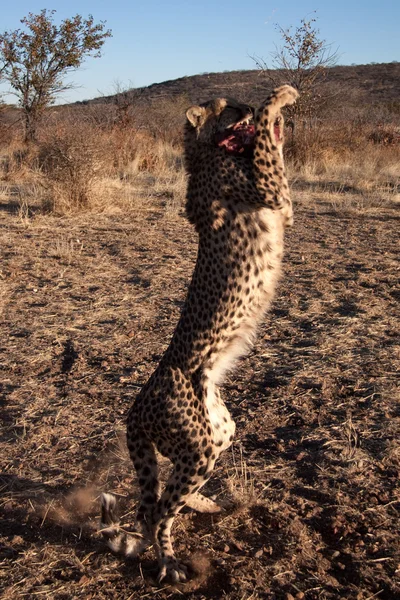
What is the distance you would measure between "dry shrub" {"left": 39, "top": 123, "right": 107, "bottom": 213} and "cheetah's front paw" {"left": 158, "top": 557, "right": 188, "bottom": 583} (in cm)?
762

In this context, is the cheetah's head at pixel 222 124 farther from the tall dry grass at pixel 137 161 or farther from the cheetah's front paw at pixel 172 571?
the tall dry grass at pixel 137 161

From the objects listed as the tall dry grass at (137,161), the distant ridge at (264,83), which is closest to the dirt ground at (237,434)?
the tall dry grass at (137,161)

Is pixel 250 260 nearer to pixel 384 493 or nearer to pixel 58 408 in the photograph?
pixel 384 493

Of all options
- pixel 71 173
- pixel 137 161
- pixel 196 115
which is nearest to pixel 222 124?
pixel 196 115

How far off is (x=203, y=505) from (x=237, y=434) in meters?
0.75

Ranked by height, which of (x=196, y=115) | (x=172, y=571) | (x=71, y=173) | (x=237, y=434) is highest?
(x=196, y=115)

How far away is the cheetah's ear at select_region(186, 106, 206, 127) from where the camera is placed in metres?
2.87

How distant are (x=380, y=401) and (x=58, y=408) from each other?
7.07 ft

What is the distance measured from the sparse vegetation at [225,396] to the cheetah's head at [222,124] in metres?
1.68

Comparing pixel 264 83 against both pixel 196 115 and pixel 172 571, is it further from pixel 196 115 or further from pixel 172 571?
pixel 172 571

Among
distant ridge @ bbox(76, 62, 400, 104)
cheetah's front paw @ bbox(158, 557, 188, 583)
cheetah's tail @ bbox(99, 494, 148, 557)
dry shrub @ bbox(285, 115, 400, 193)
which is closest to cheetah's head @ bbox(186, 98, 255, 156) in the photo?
cheetah's tail @ bbox(99, 494, 148, 557)

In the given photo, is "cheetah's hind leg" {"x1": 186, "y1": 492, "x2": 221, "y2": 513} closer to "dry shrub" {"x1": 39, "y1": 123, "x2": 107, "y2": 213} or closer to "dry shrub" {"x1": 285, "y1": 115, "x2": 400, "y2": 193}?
"dry shrub" {"x1": 39, "y1": 123, "x2": 107, "y2": 213}

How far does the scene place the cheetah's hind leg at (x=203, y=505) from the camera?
10.2ft

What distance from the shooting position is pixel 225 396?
4.30 m
